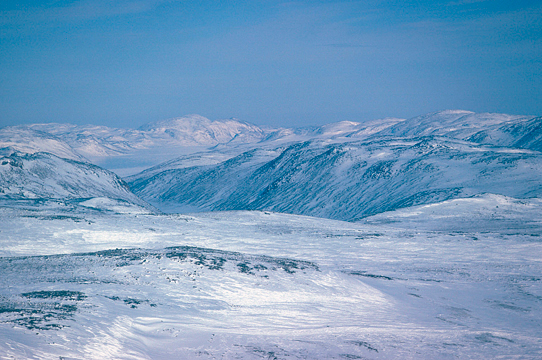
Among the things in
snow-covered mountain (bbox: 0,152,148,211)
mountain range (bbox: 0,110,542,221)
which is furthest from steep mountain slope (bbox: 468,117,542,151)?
snow-covered mountain (bbox: 0,152,148,211)

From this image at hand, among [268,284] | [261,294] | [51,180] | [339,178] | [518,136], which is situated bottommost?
[261,294]

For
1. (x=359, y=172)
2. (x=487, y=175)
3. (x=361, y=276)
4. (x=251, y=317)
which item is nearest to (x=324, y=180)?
(x=359, y=172)

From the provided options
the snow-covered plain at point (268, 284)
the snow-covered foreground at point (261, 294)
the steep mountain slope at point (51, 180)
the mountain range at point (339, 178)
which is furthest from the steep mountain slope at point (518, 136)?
the steep mountain slope at point (51, 180)

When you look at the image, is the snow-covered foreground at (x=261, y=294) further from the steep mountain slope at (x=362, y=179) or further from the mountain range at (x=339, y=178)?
the steep mountain slope at (x=362, y=179)

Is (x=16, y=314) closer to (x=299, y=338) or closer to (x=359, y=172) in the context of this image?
(x=299, y=338)

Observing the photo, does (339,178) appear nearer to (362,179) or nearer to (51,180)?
(362,179)

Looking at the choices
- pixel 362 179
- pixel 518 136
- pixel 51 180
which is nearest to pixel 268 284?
pixel 51 180
